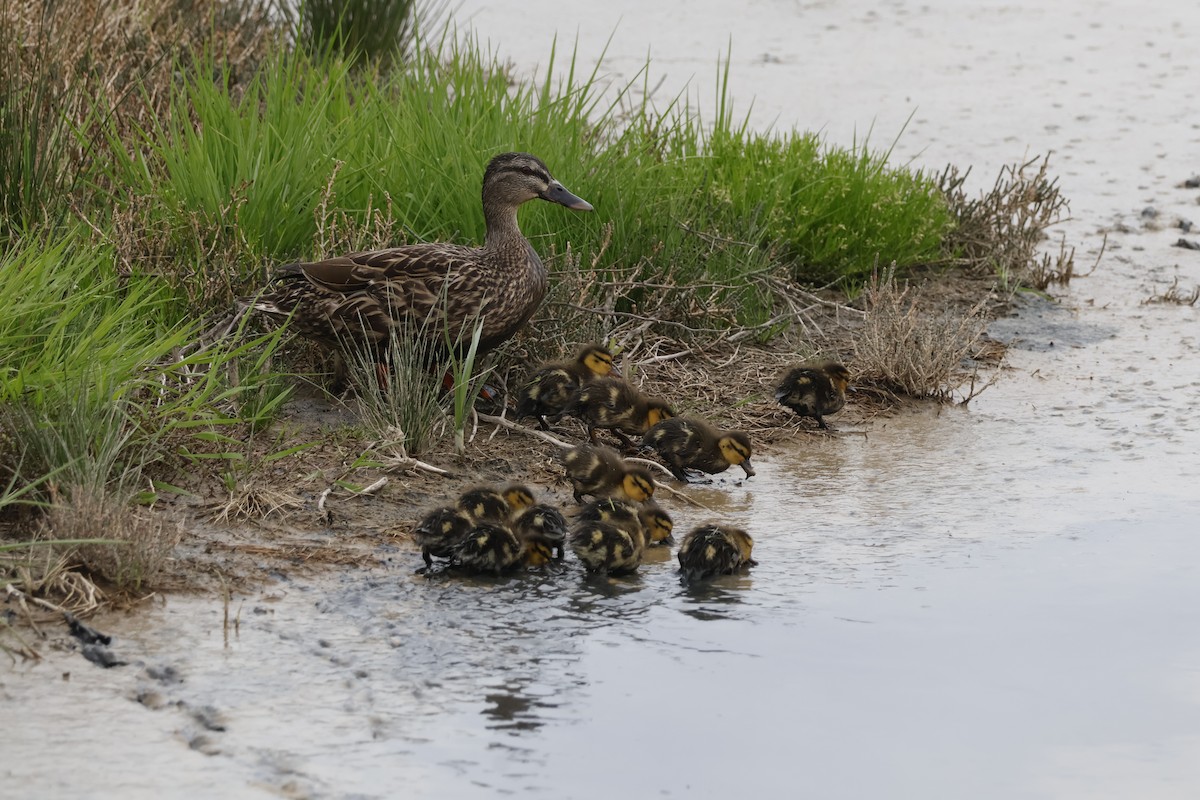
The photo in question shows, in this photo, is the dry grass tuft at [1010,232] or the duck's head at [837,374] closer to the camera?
Result: the duck's head at [837,374]

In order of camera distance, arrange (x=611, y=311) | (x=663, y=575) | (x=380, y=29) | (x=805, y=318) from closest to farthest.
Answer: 1. (x=663, y=575)
2. (x=611, y=311)
3. (x=805, y=318)
4. (x=380, y=29)

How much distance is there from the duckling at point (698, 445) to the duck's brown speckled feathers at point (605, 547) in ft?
3.23

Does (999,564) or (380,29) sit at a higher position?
(380,29)

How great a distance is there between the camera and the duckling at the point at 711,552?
482 cm

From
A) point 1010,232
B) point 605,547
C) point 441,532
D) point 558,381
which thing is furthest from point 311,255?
point 1010,232

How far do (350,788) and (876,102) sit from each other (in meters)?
9.58

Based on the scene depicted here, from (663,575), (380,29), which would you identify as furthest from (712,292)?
(380,29)

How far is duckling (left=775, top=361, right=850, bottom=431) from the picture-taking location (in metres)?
6.54

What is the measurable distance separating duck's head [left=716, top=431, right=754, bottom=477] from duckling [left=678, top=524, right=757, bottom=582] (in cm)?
88

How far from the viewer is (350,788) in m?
3.42

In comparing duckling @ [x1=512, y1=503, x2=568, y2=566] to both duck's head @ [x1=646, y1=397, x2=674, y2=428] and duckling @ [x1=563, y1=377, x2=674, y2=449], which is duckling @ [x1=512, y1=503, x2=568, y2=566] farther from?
duck's head @ [x1=646, y1=397, x2=674, y2=428]

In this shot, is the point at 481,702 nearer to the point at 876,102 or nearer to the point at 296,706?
the point at 296,706

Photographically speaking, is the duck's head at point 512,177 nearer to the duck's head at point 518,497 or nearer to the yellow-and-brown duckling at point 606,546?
the duck's head at point 518,497

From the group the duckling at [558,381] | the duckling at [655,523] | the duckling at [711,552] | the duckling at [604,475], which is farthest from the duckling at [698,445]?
the duckling at [711,552]
